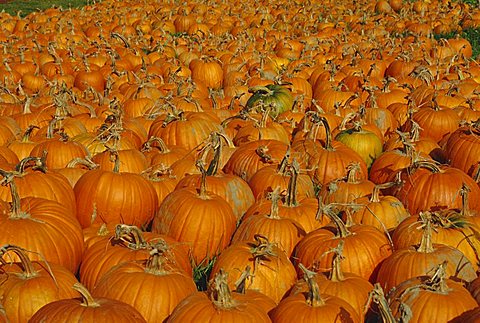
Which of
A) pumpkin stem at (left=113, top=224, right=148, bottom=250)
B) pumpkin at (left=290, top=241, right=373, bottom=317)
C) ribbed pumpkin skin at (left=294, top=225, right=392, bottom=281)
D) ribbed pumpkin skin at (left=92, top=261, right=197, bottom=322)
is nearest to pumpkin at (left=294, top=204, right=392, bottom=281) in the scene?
ribbed pumpkin skin at (left=294, top=225, right=392, bottom=281)

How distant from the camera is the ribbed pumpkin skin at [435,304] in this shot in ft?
11.2

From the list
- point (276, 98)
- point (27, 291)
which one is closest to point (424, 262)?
point (27, 291)

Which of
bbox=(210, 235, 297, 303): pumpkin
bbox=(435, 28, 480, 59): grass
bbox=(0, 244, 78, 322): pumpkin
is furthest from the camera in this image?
bbox=(435, 28, 480, 59): grass

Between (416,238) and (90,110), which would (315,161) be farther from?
(90,110)

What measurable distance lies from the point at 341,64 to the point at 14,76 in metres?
5.01

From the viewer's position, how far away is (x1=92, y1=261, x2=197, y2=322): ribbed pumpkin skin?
366cm

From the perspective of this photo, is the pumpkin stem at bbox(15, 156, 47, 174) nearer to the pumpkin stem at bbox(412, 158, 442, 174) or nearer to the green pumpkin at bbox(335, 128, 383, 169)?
the pumpkin stem at bbox(412, 158, 442, 174)

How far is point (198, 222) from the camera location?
15.7ft

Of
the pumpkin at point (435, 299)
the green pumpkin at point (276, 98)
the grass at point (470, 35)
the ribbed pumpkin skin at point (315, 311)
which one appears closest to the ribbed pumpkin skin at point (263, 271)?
Answer: the ribbed pumpkin skin at point (315, 311)

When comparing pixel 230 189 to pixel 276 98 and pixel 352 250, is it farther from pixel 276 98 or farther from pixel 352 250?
pixel 276 98

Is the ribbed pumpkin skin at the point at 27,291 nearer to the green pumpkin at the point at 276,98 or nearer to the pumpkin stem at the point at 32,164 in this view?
the pumpkin stem at the point at 32,164

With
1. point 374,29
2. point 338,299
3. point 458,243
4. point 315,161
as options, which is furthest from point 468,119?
point 374,29

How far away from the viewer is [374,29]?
15.5 m

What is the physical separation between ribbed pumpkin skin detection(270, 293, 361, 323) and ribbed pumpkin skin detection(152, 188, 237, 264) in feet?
4.38
